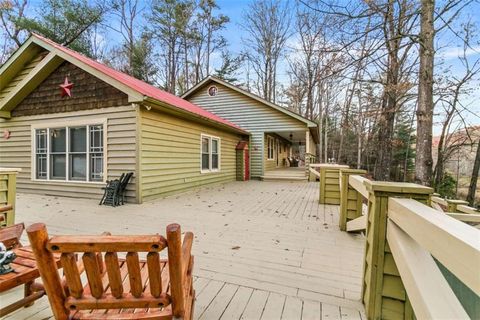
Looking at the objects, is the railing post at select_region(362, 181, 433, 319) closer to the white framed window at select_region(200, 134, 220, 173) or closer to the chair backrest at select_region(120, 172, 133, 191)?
the chair backrest at select_region(120, 172, 133, 191)

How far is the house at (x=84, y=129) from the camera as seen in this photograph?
662 centimetres

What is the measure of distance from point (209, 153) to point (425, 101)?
24.0ft

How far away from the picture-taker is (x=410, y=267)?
4.01ft

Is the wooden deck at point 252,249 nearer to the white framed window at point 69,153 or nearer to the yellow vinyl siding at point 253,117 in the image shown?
the white framed window at point 69,153

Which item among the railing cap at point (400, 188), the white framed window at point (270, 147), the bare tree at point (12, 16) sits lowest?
the railing cap at point (400, 188)

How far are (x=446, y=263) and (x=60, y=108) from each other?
30.1ft

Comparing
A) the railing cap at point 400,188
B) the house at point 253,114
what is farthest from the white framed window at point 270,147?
the railing cap at point 400,188

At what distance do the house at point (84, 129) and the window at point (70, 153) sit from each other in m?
0.03

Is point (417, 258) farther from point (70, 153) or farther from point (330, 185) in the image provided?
point (70, 153)

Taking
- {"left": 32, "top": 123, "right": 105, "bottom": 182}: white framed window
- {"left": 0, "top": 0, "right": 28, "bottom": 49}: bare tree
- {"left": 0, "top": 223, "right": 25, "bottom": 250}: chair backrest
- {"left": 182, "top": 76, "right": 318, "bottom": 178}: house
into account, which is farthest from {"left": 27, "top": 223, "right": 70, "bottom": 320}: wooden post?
{"left": 0, "top": 0, "right": 28, "bottom": 49}: bare tree

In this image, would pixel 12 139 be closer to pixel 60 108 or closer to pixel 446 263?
pixel 60 108

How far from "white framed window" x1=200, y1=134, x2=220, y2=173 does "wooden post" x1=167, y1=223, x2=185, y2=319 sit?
27.6ft

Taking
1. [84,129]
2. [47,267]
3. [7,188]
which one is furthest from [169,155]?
[47,267]

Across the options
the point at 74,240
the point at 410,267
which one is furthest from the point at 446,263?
the point at 74,240
